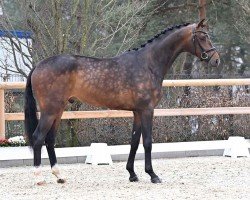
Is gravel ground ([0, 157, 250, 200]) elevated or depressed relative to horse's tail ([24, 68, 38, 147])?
depressed

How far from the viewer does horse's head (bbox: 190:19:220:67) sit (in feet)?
29.0

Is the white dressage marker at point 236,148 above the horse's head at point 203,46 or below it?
below

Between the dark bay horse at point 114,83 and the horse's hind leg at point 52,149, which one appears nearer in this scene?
the dark bay horse at point 114,83

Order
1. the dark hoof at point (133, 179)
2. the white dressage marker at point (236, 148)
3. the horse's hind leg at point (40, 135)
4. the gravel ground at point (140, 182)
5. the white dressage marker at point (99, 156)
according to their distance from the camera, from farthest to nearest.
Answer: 1. the white dressage marker at point (236, 148)
2. the white dressage marker at point (99, 156)
3. the dark hoof at point (133, 179)
4. the horse's hind leg at point (40, 135)
5. the gravel ground at point (140, 182)

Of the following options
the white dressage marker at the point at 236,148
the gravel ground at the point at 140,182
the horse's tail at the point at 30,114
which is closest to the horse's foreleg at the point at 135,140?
the gravel ground at the point at 140,182

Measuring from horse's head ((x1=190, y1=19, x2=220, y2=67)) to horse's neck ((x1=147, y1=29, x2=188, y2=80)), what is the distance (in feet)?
0.59

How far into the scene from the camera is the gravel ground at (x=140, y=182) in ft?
25.1

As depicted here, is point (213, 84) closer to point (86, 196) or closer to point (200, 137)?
point (200, 137)

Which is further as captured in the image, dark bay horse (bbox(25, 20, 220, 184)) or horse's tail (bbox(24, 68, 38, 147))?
horse's tail (bbox(24, 68, 38, 147))

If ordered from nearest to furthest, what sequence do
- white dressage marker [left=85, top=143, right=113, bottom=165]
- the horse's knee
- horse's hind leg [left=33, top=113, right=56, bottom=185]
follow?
horse's hind leg [left=33, top=113, right=56, bottom=185] → the horse's knee → white dressage marker [left=85, top=143, right=113, bottom=165]

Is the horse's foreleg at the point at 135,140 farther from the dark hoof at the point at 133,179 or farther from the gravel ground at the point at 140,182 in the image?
the gravel ground at the point at 140,182

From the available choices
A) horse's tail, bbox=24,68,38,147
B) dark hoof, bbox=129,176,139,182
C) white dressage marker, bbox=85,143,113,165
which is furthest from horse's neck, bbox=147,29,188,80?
white dressage marker, bbox=85,143,113,165

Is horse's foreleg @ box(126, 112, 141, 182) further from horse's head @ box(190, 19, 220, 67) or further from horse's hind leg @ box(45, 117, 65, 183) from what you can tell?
horse's head @ box(190, 19, 220, 67)

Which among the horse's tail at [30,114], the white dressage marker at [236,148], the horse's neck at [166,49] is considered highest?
the horse's neck at [166,49]
